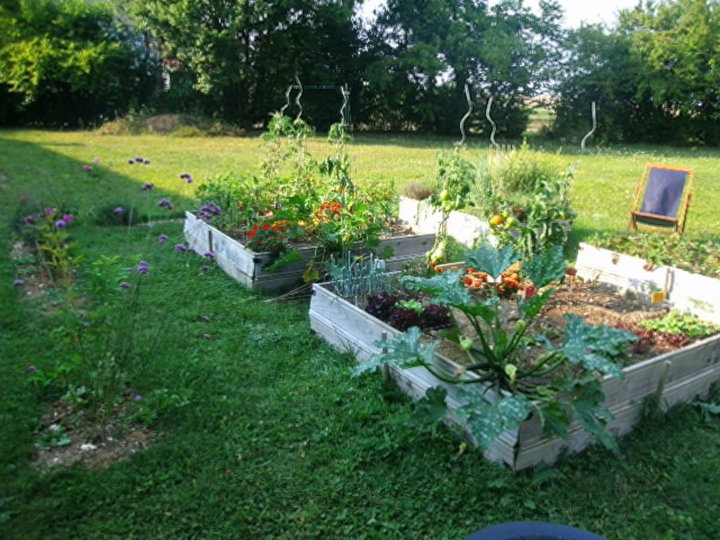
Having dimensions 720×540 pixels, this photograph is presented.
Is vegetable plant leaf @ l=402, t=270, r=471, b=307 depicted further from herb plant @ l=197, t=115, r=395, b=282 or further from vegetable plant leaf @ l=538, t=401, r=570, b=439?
herb plant @ l=197, t=115, r=395, b=282

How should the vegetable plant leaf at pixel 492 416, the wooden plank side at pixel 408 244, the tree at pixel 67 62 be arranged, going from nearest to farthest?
the vegetable plant leaf at pixel 492 416 → the wooden plank side at pixel 408 244 → the tree at pixel 67 62

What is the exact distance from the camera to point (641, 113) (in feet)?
62.3

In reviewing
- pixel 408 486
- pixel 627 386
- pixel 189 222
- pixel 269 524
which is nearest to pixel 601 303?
pixel 627 386

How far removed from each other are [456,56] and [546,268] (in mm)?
18009

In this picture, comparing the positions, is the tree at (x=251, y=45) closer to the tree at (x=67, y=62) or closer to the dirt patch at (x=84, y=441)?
the tree at (x=67, y=62)

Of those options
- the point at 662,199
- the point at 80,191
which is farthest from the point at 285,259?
the point at 80,191

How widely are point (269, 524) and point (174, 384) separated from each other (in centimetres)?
111

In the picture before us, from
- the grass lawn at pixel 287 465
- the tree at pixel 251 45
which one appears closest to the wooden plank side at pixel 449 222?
the grass lawn at pixel 287 465

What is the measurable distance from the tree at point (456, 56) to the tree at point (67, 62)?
7517 mm

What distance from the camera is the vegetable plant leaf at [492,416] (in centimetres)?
209

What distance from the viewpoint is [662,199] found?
18.3ft

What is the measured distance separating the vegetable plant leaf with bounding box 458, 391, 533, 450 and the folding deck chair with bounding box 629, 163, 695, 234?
399cm

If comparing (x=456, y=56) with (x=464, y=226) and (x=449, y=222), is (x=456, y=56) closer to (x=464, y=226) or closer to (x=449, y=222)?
(x=449, y=222)

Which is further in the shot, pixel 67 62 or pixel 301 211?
pixel 67 62
